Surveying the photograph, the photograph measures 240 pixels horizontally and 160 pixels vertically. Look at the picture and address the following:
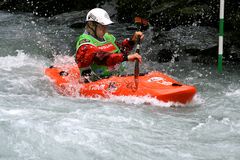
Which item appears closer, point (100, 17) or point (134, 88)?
point (134, 88)

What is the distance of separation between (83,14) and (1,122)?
26.8 ft

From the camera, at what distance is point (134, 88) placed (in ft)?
19.6

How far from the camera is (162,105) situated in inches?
229

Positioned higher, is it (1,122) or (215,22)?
(215,22)

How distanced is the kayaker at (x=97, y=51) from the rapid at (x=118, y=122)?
0.47 meters

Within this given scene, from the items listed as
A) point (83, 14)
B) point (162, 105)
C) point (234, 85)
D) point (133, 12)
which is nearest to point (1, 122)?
point (162, 105)

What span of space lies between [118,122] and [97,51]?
1425mm

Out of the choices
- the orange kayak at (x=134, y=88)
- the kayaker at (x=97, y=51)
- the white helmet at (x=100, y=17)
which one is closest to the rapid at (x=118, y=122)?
the orange kayak at (x=134, y=88)

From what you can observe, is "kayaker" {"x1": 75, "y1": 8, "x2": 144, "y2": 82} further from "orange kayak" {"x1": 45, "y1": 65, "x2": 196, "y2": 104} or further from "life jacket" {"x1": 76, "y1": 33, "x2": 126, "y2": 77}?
"orange kayak" {"x1": 45, "y1": 65, "x2": 196, "y2": 104}

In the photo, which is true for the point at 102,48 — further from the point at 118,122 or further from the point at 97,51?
the point at 118,122

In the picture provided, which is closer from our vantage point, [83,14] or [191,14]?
[191,14]

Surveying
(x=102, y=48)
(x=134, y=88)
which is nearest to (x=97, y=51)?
(x=102, y=48)

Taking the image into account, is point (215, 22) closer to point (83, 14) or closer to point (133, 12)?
point (133, 12)

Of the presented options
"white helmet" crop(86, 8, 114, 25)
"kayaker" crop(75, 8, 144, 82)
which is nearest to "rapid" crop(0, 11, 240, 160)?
"kayaker" crop(75, 8, 144, 82)
